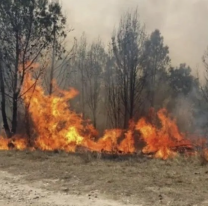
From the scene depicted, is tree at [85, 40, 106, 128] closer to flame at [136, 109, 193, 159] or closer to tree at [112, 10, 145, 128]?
tree at [112, 10, 145, 128]

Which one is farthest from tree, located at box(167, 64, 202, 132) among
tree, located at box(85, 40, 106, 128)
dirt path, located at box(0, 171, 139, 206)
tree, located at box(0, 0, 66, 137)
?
dirt path, located at box(0, 171, 139, 206)

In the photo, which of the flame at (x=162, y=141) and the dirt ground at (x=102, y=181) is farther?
the flame at (x=162, y=141)

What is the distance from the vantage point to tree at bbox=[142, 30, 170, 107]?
27547 mm

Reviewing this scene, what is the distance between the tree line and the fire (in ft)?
2.48

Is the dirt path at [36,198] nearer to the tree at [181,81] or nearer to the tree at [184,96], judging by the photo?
the tree at [184,96]

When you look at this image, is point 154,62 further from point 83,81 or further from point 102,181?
point 102,181

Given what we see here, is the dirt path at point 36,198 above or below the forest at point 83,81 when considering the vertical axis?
below

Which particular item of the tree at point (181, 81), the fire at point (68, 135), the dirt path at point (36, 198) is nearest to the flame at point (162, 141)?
the fire at point (68, 135)

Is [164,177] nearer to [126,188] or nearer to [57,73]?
[126,188]

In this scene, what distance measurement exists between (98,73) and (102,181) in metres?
20.7

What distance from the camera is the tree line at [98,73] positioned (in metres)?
19.5

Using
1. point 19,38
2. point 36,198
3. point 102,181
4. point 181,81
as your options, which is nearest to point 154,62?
point 181,81

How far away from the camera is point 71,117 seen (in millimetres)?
19156

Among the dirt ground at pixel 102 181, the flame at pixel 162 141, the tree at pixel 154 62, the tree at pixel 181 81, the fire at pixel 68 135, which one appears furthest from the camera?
the tree at pixel 181 81
